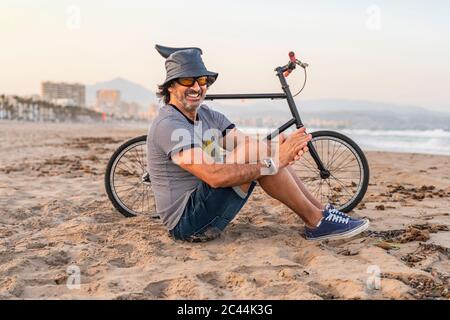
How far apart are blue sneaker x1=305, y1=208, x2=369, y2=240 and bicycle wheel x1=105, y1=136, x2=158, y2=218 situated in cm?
163

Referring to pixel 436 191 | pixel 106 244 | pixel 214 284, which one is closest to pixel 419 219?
pixel 436 191

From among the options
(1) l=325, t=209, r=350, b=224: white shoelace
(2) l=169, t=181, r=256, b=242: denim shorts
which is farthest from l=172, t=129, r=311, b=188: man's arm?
(1) l=325, t=209, r=350, b=224: white shoelace

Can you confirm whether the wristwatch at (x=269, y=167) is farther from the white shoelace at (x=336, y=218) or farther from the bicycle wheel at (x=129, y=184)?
the bicycle wheel at (x=129, y=184)

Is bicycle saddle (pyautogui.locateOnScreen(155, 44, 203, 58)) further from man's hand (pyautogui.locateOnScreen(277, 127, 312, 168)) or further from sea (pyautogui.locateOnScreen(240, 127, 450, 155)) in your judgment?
sea (pyautogui.locateOnScreen(240, 127, 450, 155))

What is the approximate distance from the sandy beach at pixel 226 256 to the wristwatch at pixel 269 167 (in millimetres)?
572

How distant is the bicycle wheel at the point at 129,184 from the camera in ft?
14.5

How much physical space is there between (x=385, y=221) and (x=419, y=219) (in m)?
0.35

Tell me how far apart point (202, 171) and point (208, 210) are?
35 centimetres

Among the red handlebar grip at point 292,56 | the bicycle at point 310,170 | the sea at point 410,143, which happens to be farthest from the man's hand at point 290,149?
the sea at point 410,143

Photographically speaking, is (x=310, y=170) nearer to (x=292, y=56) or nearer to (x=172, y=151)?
(x=292, y=56)

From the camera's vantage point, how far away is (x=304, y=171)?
4.72 meters

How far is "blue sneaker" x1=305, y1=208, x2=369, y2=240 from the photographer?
11.3 ft
